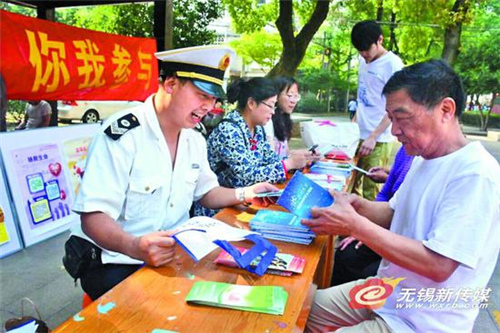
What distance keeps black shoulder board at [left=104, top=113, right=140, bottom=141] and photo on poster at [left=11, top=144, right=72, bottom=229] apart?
219cm

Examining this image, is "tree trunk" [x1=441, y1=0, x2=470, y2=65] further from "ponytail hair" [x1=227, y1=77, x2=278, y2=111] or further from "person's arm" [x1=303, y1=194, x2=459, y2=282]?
"person's arm" [x1=303, y1=194, x2=459, y2=282]

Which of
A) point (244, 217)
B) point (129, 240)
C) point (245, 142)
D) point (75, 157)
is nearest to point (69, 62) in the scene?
point (75, 157)

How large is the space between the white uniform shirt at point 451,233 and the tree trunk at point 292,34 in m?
6.76

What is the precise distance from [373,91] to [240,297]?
303 cm

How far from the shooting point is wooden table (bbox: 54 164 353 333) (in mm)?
1005

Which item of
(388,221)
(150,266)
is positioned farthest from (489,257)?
(150,266)

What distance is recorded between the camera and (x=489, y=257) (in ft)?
4.30

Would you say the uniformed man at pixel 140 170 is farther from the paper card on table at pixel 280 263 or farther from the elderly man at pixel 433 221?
the elderly man at pixel 433 221

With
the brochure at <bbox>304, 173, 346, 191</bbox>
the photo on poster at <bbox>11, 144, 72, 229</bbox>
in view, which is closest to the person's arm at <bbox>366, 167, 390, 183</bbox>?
the brochure at <bbox>304, 173, 346, 191</bbox>

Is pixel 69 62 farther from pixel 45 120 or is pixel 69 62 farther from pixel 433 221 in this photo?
pixel 433 221

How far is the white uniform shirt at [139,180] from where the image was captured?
150 cm

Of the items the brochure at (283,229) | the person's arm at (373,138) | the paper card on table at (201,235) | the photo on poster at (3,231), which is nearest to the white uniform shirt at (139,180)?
the paper card on table at (201,235)

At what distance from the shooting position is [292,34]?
810 cm

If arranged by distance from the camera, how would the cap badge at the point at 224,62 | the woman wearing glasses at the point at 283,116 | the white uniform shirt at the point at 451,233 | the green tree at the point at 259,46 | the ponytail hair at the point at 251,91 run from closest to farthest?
the white uniform shirt at the point at 451,233
the cap badge at the point at 224,62
the ponytail hair at the point at 251,91
the woman wearing glasses at the point at 283,116
the green tree at the point at 259,46
